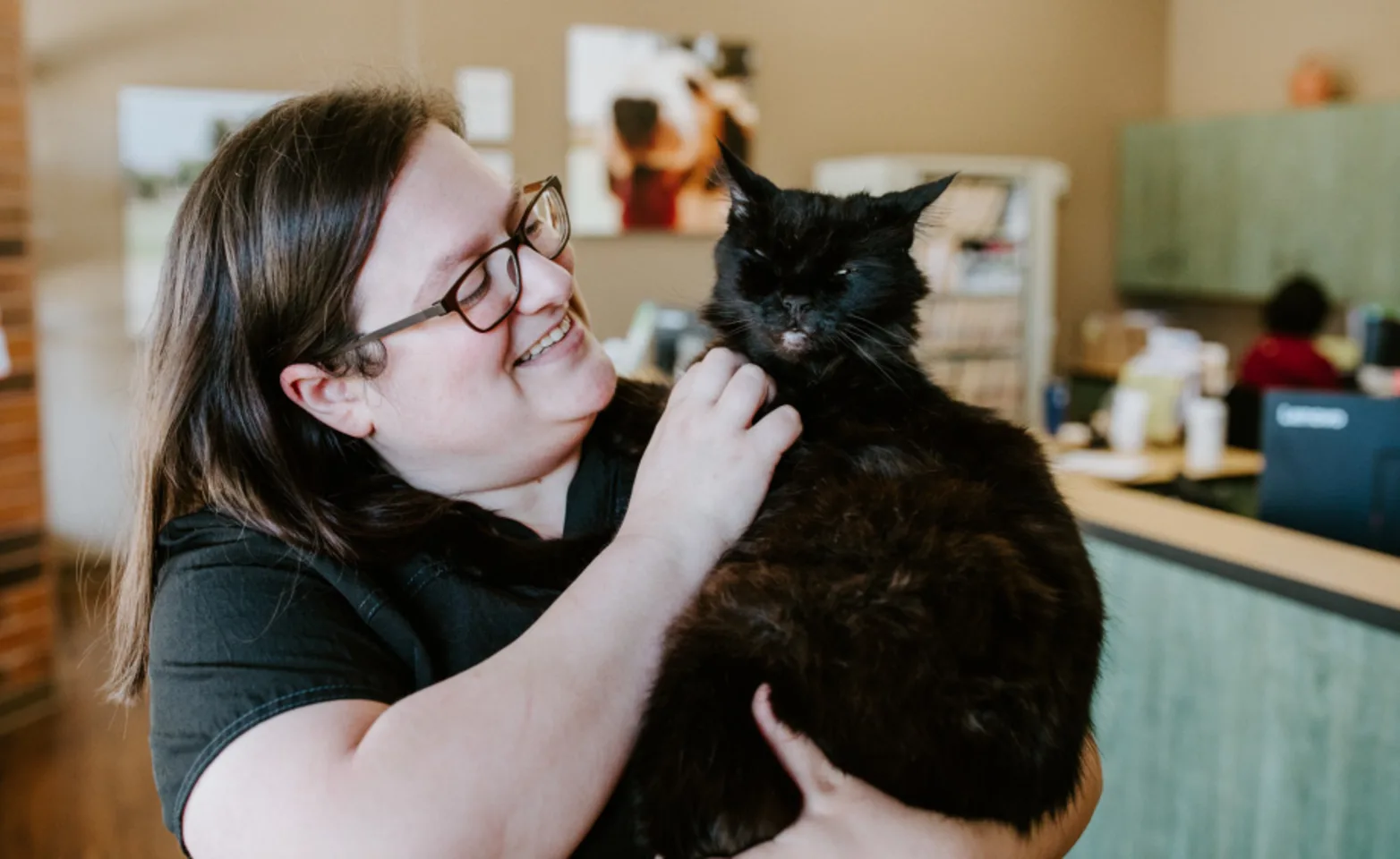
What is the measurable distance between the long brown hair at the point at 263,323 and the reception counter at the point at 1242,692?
1.23 metres

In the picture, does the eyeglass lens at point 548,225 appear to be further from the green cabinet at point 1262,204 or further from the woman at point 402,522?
the green cabinet at point 1262,204

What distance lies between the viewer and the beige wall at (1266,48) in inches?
220

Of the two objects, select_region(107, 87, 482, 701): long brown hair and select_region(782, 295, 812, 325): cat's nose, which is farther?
select_region(782, 295, 812, 325): cat's nose

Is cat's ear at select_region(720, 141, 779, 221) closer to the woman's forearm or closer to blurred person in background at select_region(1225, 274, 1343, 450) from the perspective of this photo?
the woman's forearm

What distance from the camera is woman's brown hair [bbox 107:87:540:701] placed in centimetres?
96

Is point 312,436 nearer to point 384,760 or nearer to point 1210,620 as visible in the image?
point 384,760

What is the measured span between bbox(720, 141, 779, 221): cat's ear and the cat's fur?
355mm

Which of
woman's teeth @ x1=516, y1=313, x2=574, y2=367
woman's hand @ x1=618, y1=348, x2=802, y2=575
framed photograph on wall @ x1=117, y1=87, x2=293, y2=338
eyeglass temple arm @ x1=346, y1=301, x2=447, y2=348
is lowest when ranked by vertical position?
woman's hand @ x1=618, y1=348, x2=802, y2=575

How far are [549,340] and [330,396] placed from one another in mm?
214

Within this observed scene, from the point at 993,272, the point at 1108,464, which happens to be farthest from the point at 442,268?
the point at 993,272

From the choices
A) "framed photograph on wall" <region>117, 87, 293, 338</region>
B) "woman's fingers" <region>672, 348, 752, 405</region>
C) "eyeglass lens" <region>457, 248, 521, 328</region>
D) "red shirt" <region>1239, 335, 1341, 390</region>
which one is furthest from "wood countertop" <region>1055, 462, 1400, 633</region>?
"framed photograph on wall" <region>117, 87, 293, 338</region>

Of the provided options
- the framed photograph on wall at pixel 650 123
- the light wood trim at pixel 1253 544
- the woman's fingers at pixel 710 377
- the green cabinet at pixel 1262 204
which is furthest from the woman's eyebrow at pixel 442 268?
the green cabinet at pixel 1262 204

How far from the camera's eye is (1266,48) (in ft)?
20.5

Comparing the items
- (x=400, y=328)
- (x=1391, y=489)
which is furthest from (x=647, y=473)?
(x=1391, y=489)
